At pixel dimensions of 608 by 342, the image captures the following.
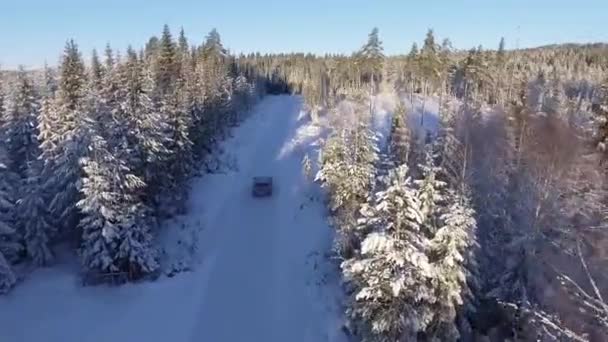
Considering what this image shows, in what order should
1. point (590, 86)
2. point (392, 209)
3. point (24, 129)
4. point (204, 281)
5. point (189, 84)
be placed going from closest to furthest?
1. point (392, 209)
2. point (204, 281)
3. point (24, 129)
4. point (189, 84)
5. point (590, 86)

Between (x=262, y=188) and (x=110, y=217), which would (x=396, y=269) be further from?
(x=262, y=188)

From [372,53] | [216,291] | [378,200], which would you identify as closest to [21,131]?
[216,291]

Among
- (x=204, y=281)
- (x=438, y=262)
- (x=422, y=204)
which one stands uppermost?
(x=422, y=204)

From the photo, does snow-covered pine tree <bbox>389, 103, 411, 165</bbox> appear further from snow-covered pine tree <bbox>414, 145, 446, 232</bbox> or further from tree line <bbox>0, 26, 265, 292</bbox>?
tree line <bbox>0, 26, 265, 292</bbox>

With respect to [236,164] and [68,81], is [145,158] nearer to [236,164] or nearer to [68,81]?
[68,81]

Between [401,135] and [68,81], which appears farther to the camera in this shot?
[401,135]

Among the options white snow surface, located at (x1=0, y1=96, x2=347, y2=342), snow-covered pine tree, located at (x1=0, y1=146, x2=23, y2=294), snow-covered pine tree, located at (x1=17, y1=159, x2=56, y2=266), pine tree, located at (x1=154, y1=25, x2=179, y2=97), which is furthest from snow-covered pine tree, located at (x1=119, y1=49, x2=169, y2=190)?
pine tree, located at (x1=154, y1=25, x2=179, y2=97)

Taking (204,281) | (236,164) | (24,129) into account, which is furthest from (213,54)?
(204,281)
